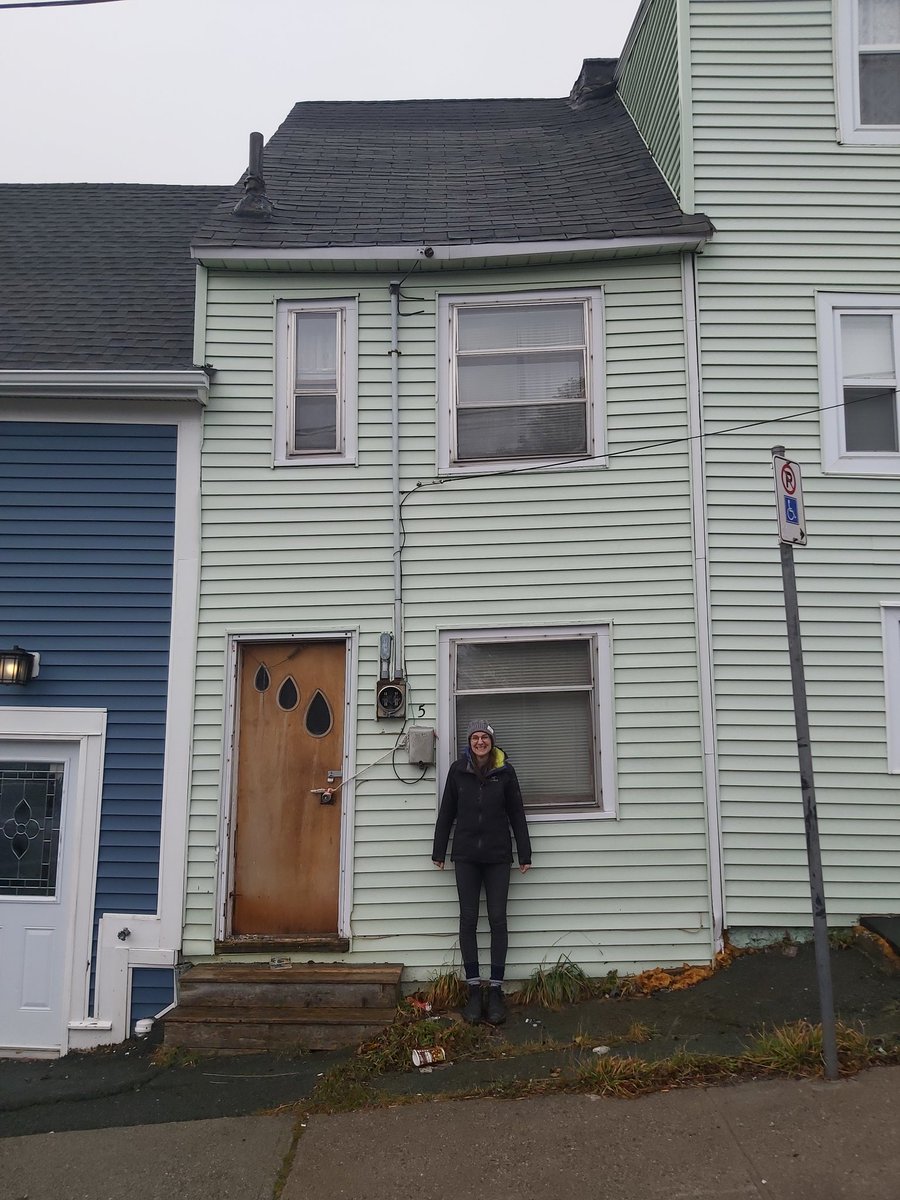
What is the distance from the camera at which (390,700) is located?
6172 millimetres

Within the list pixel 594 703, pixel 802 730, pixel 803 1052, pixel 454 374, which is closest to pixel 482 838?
pixel 594 703

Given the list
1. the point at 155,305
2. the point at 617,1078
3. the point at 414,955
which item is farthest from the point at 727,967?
the point at 155,305

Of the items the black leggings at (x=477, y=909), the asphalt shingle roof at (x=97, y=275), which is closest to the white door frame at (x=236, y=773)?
the black leggings at (x=477, y=909)

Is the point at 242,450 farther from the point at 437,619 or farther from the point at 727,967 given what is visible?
the point at 727,967

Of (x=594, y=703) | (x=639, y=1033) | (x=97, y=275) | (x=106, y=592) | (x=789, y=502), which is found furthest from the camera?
(x=97, y=275)

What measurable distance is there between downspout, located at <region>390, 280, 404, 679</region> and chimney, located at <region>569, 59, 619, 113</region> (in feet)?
16.5

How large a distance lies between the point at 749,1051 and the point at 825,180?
239 inches

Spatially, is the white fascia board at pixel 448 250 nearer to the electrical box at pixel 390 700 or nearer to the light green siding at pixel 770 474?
the light green siding at pixel 770 474

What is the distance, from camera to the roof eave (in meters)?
6.43

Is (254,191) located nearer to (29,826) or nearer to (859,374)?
(859,374)

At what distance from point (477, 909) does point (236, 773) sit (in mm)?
1941

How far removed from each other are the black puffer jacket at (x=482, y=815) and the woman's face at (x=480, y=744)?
0.37 ft

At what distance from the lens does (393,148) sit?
884 cm

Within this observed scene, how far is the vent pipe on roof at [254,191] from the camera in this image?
6996 millimetres
